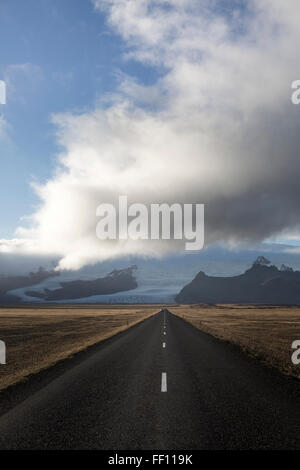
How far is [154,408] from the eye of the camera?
7879 millimetres

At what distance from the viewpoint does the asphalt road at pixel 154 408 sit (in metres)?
5.90

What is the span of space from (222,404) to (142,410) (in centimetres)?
214

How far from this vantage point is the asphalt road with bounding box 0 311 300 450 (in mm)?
5898

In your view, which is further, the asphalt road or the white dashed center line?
the white dashed center line

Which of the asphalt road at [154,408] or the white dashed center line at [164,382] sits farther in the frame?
the white dashed center line at [164,382]

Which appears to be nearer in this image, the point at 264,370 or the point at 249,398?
the point at 249,398

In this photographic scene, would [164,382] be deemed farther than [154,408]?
Yes

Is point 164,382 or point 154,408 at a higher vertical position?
point 154,408

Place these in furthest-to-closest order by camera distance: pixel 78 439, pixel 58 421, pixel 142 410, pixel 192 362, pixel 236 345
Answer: pixel 236 345, pixel 192 362, pixel 142 410, pixel 58 421, pixel 78 439

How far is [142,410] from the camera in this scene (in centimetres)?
771
